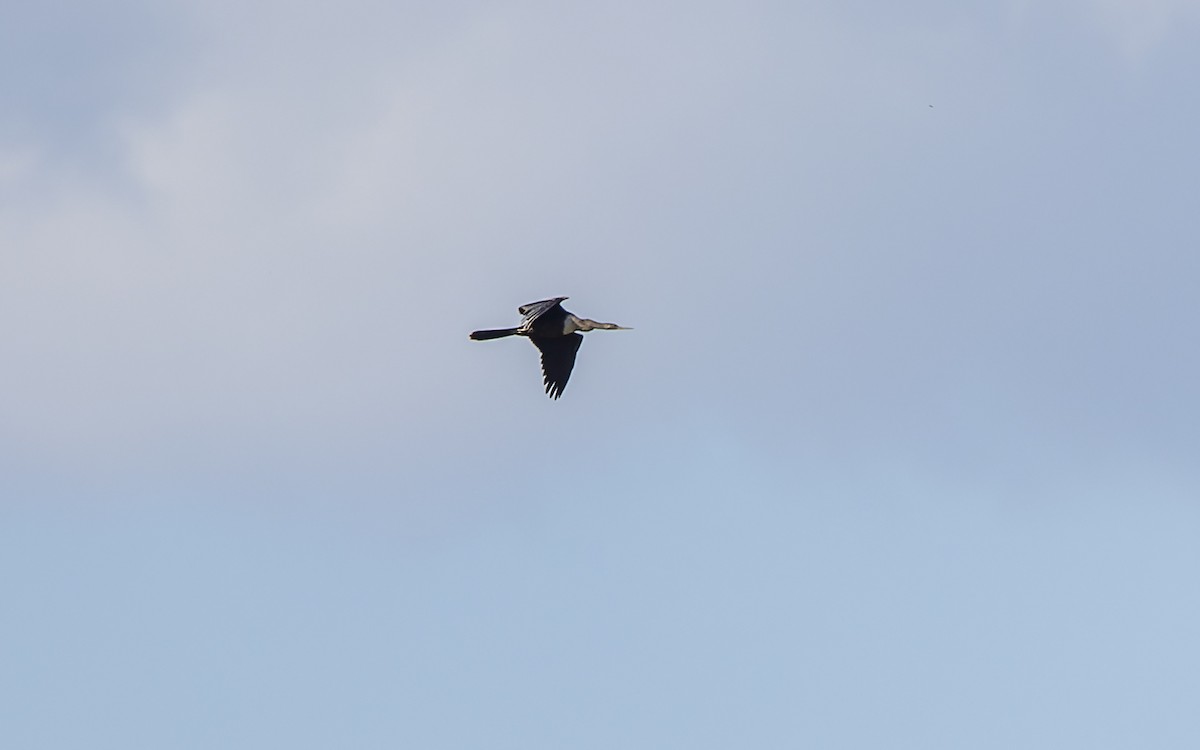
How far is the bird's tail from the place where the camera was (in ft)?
358

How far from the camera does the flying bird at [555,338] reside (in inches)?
4301

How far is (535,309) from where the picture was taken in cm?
10744

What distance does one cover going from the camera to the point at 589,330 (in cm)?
11088

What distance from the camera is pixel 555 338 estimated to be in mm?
109875

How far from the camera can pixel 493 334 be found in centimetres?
10931

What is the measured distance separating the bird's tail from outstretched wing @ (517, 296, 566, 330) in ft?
2.60

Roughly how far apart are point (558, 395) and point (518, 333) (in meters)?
1.99

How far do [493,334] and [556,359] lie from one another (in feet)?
6.04

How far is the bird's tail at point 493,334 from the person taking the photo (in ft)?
358

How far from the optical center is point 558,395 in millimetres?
109438

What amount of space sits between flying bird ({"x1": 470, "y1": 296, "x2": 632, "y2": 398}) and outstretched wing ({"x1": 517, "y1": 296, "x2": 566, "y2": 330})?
703 mm

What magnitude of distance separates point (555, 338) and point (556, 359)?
55 cm

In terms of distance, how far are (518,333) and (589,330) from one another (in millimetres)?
2713

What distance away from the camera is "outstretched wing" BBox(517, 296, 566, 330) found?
106 meters
